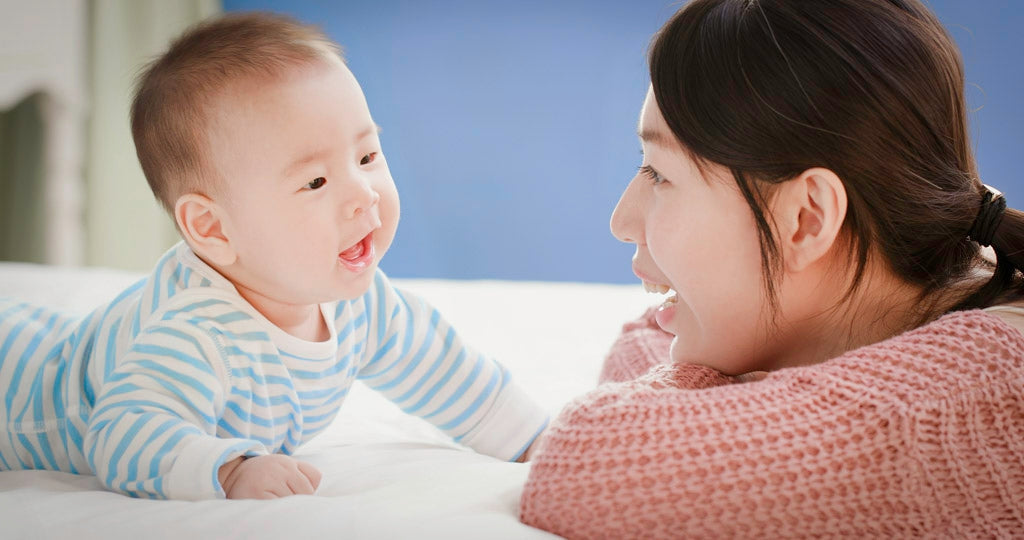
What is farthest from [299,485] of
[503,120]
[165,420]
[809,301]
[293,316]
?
[503,120]

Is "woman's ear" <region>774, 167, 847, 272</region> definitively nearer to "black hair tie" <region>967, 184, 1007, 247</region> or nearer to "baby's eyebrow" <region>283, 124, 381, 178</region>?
"black hair tie" <region>967, 184, 1007, 247</region>

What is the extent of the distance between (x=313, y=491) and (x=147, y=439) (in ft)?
0.57

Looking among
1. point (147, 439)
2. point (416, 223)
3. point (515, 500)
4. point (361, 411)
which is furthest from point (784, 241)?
point (416, 223)

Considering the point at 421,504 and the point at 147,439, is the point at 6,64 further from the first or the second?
the point at 421,504

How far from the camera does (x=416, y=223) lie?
3811 millimetres

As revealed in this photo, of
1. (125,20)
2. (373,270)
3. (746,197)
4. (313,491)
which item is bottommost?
(313,491)

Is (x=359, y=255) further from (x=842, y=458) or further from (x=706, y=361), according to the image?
(x=842, y=458)

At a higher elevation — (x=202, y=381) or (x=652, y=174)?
(x=652, y=174)

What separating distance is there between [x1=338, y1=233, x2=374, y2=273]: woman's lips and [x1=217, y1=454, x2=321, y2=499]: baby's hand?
25 centimetres

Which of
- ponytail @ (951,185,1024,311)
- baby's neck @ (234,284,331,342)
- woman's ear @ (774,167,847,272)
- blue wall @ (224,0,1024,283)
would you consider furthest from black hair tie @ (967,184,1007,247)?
blue wall @ (224,0,1024,283)

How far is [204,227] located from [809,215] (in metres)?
0.68

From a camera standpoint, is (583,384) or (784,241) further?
(583,384)

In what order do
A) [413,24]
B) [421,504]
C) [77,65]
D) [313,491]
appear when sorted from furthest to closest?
[413,24]
[77,65]
[313,491]
[421,504]

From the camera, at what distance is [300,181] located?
105 centimetres
